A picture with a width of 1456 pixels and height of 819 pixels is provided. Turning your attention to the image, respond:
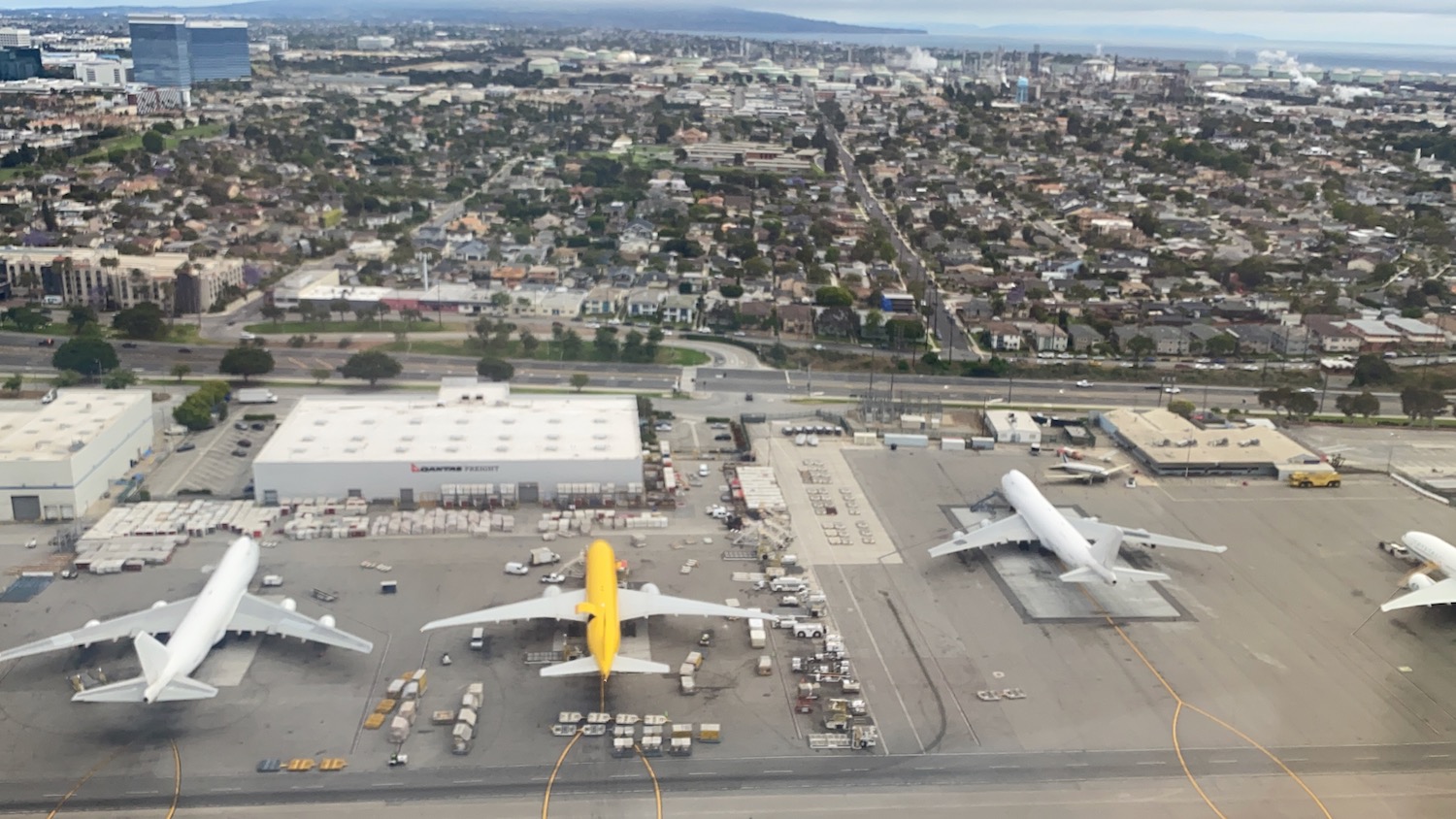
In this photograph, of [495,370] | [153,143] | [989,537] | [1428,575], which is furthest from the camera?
[153,143]

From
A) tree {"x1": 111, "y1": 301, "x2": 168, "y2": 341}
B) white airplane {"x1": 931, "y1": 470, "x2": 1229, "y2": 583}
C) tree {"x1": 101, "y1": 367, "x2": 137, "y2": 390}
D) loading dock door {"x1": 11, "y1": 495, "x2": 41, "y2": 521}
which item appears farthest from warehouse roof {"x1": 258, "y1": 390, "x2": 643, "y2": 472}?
tree {"x1": 111, "y1": 301, "x2": 168, "y2": 341}

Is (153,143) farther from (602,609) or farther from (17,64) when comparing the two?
(602,609)

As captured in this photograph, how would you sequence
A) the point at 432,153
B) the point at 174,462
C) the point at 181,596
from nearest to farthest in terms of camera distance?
the point at 181,596
the point at 174,462
the point at 432,153

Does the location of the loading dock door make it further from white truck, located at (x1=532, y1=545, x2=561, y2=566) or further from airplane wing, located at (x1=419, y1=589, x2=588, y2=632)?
white truck, located at (x1=532, y1=545, x2=561, y2=566)

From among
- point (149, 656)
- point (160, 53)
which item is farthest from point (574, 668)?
point (160, 53)

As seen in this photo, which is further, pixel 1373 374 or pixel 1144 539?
pixel 1373 374

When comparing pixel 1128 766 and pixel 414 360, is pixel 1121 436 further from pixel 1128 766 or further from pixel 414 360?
pixel 414 360

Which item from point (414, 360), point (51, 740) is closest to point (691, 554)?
point (51, 740)
